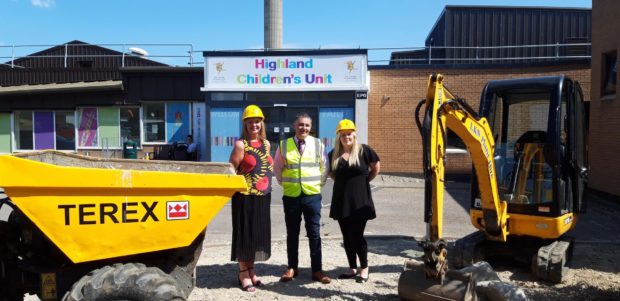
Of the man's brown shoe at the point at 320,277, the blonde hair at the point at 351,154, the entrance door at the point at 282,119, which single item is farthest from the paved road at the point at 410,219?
the entrance door at the point at 282,119

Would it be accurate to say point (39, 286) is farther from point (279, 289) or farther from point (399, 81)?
point (399, 81)

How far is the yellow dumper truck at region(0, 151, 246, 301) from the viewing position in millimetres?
2810

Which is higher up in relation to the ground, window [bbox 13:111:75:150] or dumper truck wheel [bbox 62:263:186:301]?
window [bbox 13:111:75:150]

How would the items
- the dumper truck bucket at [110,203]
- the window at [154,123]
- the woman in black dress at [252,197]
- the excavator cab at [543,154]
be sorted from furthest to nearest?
the window at [154,123]
the excavator cab at [543,154]
the woman in black dress at [252,197]
the dumper truck bucket at [110,203]

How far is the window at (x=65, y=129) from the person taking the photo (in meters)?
18.2

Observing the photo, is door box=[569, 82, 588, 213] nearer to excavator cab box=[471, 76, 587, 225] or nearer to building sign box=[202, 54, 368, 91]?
excavator cab box=[471, 76, 587, 225]

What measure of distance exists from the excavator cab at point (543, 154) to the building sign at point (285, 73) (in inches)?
389

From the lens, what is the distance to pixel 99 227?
3006 millimetres

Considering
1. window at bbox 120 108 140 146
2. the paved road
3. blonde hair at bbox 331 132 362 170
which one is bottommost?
the paved road

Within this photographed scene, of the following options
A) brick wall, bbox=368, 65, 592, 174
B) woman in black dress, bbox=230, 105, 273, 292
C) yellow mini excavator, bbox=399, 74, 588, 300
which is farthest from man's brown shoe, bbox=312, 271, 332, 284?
brick wall, bbox=368, 65, 592, 174

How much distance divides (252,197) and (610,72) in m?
11.0

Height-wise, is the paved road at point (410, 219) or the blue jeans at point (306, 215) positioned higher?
the blue jeans at point (306, 215)

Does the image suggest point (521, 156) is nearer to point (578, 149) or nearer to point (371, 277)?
point (578, 149)

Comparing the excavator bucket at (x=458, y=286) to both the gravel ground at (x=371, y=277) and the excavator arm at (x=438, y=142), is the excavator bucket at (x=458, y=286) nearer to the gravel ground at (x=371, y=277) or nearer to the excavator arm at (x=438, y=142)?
the excavator arm at (x=438, y=142)
